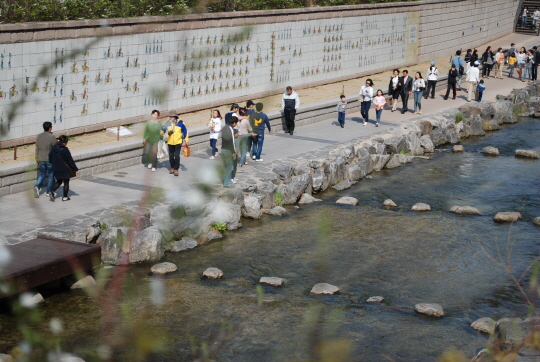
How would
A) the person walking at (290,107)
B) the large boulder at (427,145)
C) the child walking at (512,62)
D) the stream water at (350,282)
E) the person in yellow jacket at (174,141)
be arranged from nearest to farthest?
the stream water at (350,282)
the person in yellow jacket at (174,141)
the person walking at (290,107)
the large boulder at (427,145)
the child walking at (512,62)

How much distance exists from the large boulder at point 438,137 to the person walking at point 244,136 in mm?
6738

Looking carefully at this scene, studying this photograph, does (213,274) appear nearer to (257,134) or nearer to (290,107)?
(257,134)

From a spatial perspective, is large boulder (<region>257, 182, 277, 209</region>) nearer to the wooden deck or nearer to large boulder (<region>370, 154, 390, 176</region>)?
large boulder (<region>370, 154, 390, 176</region>)

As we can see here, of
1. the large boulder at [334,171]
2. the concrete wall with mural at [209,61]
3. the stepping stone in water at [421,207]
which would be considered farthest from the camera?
the large boulder at [334,171]

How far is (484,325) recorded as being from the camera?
29.1 feet

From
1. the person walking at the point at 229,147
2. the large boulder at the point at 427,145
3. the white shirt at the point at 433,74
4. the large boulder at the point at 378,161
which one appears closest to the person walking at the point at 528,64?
the white shirt at the point at 433,74

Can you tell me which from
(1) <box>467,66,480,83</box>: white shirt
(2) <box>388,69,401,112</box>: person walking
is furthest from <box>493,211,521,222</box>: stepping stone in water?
(1) <box>467,66,480,83</box>: white shirt

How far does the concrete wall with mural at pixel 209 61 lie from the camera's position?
15828 millimetres

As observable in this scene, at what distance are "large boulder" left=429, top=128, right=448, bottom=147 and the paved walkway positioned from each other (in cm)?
147

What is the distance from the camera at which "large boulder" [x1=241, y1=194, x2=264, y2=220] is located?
1364 centimetres

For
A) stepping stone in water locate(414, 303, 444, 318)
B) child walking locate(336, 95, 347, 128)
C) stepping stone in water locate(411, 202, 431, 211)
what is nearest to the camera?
stepping stone in water locate(414, 303, 444, 318)

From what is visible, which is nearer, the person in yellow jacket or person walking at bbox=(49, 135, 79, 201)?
person walking at bbox=(49, 135, 79, 201)

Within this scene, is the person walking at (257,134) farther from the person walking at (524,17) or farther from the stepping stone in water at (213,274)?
the person walking at (524,17)

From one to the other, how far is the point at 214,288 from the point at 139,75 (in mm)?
10147
